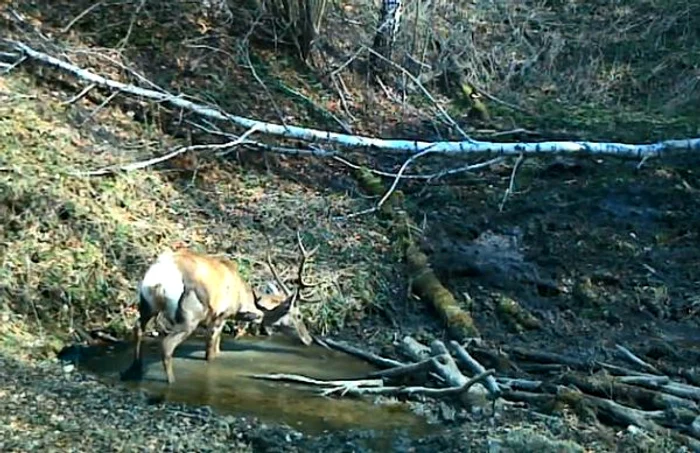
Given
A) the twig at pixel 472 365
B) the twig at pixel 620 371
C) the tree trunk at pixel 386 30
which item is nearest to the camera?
the twig at pixel 472 365

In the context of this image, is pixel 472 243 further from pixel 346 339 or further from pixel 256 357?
pixel 256 357

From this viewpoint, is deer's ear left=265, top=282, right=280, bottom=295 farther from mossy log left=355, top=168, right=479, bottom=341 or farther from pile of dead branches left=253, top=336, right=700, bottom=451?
mossy log left=355, top=168, right=479, bottom=341

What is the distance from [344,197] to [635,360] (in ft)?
16.9

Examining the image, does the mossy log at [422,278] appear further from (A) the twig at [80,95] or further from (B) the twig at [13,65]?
(B) the twig at [13,65]

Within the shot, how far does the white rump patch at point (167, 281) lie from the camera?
8.06 metres

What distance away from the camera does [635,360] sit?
894 cm

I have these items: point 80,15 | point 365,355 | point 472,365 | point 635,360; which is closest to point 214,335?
point 365,355

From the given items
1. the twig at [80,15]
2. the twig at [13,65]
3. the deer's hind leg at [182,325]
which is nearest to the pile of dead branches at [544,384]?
the deer's hind leg at [182,325]

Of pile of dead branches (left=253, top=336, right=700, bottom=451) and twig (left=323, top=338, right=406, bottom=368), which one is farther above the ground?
pile of dead branches (left=253, top=336, right=700, bottom=451)

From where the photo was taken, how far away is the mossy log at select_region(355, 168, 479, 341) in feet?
33.2

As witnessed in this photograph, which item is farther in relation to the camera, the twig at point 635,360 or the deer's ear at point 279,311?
the deer's ear at point 279,311

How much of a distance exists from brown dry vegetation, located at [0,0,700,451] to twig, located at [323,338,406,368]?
48 centimetres

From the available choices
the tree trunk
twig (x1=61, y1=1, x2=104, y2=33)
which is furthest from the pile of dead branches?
the tree trunk

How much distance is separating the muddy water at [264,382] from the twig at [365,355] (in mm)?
52
